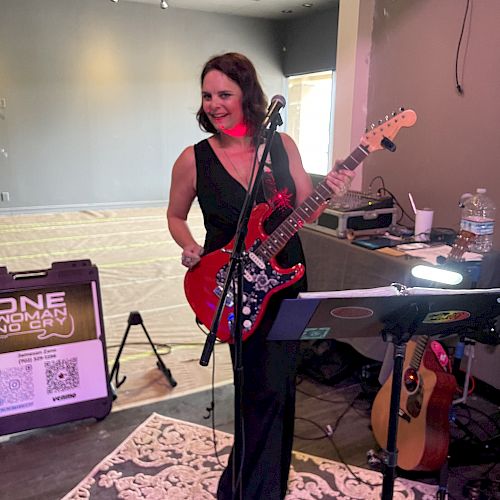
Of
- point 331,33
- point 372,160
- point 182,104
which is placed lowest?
point 372,160

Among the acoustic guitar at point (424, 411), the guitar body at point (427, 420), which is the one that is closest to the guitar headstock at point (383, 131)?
the acoustic guitar at point (424, 411)

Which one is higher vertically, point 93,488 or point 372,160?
point 372,160

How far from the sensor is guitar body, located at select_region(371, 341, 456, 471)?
185cm

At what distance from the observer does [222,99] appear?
1479 millimetres

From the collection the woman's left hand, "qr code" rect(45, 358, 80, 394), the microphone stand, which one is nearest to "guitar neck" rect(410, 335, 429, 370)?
the woman's left hand

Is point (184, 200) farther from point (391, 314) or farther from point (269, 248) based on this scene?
point (391, 314)

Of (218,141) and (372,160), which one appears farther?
(372,160)

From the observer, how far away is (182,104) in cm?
764

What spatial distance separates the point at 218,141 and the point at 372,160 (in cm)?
176

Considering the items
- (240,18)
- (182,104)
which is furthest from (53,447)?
(240,18)

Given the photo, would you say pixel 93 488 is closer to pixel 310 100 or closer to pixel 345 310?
pixel 345 310

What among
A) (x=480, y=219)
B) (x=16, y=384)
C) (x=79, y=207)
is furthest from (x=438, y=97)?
(x=79, y=207)

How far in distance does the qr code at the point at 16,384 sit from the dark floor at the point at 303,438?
188 mm

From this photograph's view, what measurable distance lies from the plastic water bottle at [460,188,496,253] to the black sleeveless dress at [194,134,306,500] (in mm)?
1143
